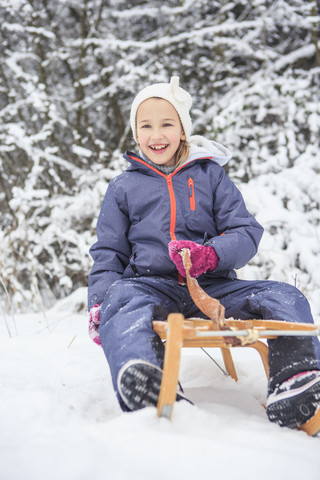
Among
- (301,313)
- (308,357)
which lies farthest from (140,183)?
(308,357)

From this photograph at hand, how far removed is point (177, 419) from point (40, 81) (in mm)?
4958

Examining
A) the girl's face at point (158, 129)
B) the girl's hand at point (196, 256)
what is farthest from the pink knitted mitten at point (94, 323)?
the girl's face at point (158, 129)

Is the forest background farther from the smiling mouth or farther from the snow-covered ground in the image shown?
the snow-covered ground

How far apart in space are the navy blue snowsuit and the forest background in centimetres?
158

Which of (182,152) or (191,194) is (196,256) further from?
(182,152)

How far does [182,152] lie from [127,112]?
422cm

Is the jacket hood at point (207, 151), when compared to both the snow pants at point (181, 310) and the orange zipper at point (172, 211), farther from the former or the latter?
the snow pants at point (181, 310)

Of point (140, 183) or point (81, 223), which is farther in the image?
point (81, 223)

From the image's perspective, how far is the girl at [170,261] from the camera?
3.67 ft

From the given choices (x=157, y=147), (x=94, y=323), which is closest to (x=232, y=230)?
(x=157, y=147)

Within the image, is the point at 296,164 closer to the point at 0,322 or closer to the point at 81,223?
the point at 81,223

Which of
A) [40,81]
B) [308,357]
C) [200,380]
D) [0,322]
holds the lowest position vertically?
[0,322]

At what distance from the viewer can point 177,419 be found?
995 mm

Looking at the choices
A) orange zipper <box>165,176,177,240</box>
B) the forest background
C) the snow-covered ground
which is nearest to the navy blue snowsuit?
orange zipper <box>165,176,177,240</box>
